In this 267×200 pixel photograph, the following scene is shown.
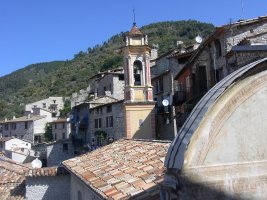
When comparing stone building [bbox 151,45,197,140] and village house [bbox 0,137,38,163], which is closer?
stone building [bbox 151,45,197,140]

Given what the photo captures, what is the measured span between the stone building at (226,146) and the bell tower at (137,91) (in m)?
14.1

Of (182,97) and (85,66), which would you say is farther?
(85,66)

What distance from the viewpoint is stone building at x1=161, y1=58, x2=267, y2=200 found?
482cm

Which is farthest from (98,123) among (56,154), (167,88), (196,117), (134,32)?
(196,117)

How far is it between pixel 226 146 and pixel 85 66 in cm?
9974

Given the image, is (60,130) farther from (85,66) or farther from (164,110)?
(85,66)

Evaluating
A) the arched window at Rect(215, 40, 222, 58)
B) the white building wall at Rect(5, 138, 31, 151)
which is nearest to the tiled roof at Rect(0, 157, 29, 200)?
the arched window at Rect(215, 40, 222, 58)

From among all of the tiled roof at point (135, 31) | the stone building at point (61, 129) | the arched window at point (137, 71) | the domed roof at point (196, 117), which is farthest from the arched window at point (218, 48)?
the stone building at point (61, 129)

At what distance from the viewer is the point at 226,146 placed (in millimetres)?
4996

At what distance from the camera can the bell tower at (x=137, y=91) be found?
1938cm

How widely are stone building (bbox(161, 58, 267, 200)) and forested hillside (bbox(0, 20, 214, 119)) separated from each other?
73769 millimetres

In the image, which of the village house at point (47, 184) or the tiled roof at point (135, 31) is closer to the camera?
the village house at point (47, 184)

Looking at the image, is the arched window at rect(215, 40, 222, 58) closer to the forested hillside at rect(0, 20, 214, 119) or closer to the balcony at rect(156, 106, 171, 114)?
the balcony at rect(156, 106, 171, 114)

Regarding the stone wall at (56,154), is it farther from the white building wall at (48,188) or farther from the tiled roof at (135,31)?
the white building wall at (48,188)
